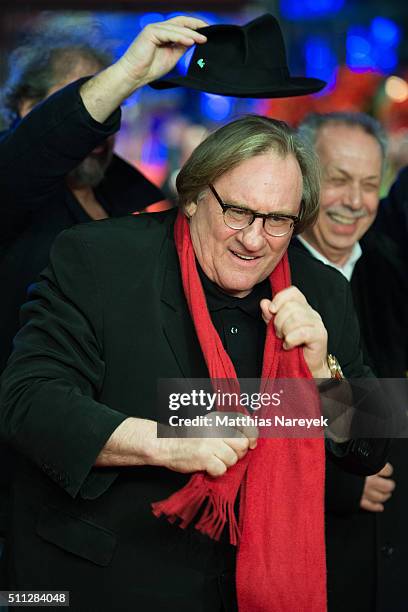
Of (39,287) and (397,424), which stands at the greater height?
(39,287)

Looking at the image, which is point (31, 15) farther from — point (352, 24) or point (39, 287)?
point (39, 287)

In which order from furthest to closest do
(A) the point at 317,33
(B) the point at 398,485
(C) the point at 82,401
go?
1. (A) the point at 317,33
2. (B) the point at 398,485
3. (C) the point at 82,401

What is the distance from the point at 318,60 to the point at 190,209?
5.07 meters

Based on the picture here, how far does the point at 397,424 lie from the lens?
2.50 metres

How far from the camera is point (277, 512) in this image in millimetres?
2135

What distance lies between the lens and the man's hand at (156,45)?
250 centimetres

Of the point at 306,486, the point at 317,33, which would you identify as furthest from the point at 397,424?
the point at 317,33

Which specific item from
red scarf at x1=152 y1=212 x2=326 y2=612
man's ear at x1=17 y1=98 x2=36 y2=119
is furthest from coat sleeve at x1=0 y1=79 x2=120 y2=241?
red scarf at x1=152 y1=212 x2=326 y2=612

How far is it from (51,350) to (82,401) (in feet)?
0.56

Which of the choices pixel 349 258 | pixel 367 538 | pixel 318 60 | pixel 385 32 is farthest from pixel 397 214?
pixel 385 32

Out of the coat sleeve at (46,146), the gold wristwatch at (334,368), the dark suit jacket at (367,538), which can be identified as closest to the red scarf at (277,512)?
the gold wristwatch at (334,368)

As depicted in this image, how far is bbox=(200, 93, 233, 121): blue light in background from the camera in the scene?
21.5 feet

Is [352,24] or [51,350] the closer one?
[51,350]

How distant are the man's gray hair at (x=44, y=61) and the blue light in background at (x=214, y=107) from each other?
3077 mm
